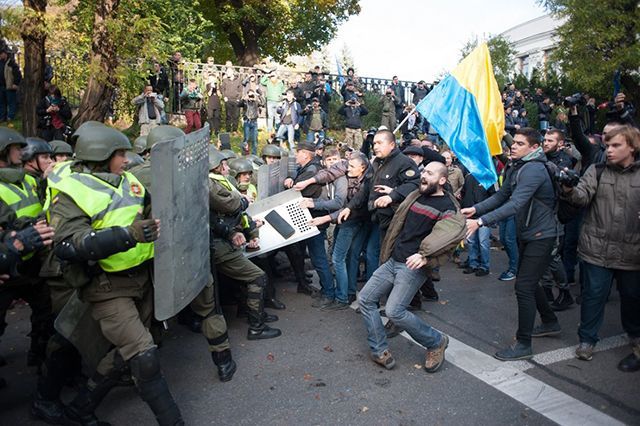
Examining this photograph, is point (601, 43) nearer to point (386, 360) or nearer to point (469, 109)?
point (469, 109)

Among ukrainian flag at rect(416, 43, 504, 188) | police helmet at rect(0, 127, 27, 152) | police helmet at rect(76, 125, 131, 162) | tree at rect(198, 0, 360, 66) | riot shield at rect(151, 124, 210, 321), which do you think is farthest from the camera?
tree at rect(198, 0, 360, 66)

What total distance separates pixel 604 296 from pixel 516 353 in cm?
91

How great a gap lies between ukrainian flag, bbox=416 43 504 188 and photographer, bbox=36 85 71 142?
7499mm

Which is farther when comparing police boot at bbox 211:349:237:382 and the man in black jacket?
the man in black jacket

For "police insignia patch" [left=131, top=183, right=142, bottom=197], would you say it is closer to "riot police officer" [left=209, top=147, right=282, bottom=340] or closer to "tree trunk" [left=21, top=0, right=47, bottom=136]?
"riot police officer" [left=209, top=147, right=282, bottom=340]

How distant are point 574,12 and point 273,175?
21.8m

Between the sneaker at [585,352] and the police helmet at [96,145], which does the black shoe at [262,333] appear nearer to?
the police helmet at [96,145]

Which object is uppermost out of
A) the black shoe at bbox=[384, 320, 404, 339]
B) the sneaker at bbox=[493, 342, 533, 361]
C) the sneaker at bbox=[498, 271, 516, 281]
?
the sneaker at bbox=[493, 342, 533, 361]

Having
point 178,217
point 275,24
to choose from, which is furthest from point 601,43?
point 178,217

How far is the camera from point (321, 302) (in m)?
6.26

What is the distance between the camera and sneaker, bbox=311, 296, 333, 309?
619 cm

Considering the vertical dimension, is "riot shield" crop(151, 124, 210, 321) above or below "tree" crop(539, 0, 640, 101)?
below

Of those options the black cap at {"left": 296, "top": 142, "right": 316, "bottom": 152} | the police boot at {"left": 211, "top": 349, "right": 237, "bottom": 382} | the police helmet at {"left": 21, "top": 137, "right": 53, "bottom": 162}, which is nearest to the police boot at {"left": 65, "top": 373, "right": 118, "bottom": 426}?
the police boot at {"left": 211, "top": 349, "right": 237, "bottom": 382}

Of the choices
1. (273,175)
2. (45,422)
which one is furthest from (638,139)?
(45,422)
